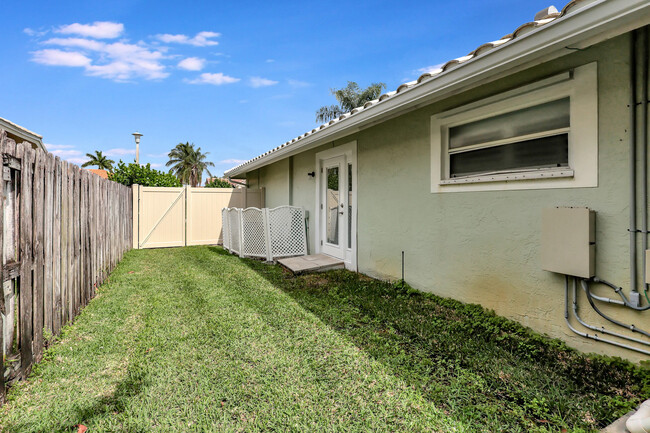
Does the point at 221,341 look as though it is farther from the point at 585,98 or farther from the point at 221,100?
the point at 221,100

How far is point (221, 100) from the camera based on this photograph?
16.0 m

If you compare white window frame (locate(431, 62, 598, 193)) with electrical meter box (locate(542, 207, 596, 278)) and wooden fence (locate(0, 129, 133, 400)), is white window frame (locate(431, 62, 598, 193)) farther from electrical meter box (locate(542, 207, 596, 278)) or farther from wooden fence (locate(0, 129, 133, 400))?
wooden fence (locate(0, 129, 133, 400))

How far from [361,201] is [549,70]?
3.41 m

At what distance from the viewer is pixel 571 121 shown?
2.83 metres

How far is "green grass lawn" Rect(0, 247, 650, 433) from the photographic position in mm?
1890

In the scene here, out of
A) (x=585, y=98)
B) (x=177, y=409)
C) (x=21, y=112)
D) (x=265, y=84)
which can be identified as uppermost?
(x=265, y=84)

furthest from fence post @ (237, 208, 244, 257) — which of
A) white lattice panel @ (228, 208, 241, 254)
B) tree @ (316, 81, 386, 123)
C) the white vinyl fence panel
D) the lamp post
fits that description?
tree @ (316, 81, 386, 123)

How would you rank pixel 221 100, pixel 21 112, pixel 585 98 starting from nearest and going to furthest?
pixel 585 98 → pixel 21 112 → pixel 221 100

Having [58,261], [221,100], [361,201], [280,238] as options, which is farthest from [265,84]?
[58,261]

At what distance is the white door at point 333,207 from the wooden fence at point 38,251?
166 inches

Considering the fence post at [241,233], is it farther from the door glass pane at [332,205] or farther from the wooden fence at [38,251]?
the wooden fence at [38,251]

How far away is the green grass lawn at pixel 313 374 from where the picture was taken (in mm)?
1890

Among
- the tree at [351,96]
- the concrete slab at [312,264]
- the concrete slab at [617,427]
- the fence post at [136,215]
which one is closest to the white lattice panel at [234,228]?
the concrete slab at [312,264]

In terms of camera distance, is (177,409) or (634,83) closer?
(177,409)
